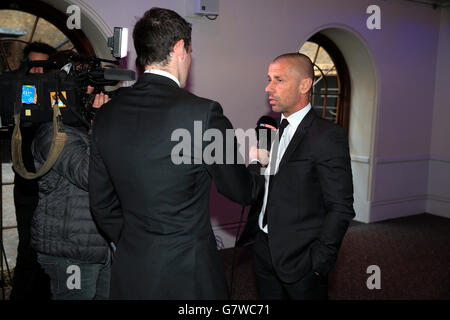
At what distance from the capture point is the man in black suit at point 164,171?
1.23 m

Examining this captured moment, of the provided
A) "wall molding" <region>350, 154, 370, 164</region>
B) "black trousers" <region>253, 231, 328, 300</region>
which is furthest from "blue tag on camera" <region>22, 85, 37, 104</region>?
"wall molding" <region>350, 154, 370, 164</region>

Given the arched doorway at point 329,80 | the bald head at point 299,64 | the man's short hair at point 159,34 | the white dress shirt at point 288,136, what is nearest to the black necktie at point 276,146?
the white dress shirt at point 288,136

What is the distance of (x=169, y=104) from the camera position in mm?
1232

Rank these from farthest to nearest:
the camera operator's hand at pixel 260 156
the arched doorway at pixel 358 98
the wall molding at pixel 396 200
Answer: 1. the wall molding at pixel 396 200
2. the arched doorway at pixel 358 98
3. the camera operator's hand at pixel 260 156

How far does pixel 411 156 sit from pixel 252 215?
4.33 meters

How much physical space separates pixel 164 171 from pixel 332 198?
2.85 feet

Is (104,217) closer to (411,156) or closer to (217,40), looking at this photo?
(217,40)

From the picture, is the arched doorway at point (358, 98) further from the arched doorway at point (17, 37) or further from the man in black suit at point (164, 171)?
the man in black suit at point (164, 171)

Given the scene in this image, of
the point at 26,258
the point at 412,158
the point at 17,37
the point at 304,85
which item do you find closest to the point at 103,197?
the point at 304,85

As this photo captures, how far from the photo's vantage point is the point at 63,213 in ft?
5.97

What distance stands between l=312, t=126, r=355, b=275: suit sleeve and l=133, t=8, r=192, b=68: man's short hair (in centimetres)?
83

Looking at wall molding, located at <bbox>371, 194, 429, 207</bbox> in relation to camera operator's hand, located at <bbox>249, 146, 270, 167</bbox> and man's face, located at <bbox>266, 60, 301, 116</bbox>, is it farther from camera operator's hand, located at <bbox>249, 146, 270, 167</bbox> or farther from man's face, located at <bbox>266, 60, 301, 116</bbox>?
camera operator's hand, located at <bbox>249, 146, 270, 167</bbox>

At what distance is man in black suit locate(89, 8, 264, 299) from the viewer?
1.23 metres

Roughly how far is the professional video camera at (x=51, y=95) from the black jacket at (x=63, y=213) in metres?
0.08
